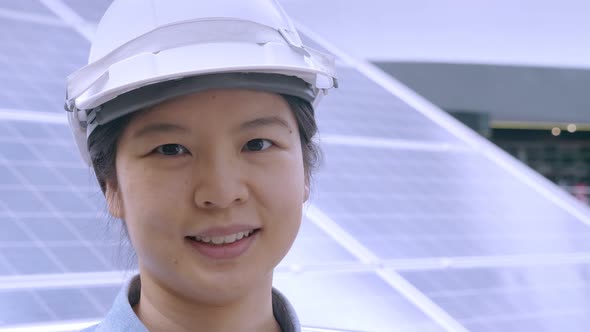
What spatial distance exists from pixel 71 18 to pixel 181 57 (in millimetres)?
3870

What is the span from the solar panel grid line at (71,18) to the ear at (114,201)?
348 centimetres

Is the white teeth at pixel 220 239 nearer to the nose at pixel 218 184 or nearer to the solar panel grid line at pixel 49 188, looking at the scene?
the nose at pixel 218 184

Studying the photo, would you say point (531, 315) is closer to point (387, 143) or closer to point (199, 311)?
point (387, 143)

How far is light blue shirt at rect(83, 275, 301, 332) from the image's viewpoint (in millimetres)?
1649

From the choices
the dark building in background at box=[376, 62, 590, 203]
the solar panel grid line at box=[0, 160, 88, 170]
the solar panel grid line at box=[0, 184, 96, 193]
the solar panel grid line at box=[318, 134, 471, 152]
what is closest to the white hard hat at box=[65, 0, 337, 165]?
the solar panel grid line at box=[0, 184, 96, 193]

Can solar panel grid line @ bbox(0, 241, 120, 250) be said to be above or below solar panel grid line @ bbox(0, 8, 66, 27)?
below

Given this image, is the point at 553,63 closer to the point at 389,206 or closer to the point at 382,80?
the point at 382,80

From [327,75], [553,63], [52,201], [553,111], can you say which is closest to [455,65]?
[553,63]

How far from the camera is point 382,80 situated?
6516 mm

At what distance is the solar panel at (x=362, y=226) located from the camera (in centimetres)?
328

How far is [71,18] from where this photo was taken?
5.25 meters

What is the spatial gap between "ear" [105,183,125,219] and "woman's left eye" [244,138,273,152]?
25 centimetres

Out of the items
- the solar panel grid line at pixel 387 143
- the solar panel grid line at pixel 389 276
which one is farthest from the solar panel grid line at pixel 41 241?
the solar panel grid line at pixel 387 143

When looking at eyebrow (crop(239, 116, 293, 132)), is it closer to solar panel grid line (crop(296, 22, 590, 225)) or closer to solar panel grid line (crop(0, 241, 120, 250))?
solar panel grid line (crop(0, 241, 120, 250))
